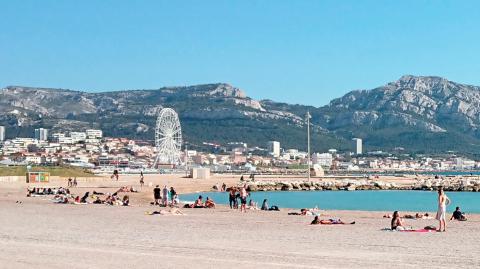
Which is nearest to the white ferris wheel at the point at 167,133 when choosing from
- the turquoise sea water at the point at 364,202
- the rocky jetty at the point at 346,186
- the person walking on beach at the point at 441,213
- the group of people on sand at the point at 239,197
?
the rocky jetty at the point at 346,186

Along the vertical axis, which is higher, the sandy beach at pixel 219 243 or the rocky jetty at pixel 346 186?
the rocky jetty at pixel 346 186

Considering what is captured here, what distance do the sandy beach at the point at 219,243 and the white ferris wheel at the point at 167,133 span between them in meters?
105

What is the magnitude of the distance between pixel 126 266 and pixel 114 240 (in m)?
4.83

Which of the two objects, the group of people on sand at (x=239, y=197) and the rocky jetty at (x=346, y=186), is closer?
the group of people on sand at (x=239, y=197)

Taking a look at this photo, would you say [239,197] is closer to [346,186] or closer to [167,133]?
[346,186]

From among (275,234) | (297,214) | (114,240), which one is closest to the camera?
(114,240)

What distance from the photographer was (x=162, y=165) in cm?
15738

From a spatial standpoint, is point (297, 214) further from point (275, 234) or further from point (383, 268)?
point (383, 268)

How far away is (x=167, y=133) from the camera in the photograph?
134625 millimetres

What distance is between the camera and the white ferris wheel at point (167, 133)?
434 ft

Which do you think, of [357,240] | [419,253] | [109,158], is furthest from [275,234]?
[109,158]

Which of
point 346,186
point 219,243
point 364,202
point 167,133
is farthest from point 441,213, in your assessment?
point 167,133

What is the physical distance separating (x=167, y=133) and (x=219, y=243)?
386 feet

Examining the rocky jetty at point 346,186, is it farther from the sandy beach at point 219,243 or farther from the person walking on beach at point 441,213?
the person walking on beach at point 441,213
